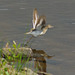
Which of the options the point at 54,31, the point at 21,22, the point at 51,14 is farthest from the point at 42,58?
the point at 51,14

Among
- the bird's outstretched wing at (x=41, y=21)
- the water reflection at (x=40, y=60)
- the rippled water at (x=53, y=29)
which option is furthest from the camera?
the rippled water at (x=53, y=29)

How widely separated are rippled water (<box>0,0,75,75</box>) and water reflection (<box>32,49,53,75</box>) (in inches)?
4.5

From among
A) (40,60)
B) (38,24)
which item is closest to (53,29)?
(38,24)

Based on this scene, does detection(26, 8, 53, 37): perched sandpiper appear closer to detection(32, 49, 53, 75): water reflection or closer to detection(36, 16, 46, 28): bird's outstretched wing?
detection(36, 16, 46, 28): bird's outstretched wing

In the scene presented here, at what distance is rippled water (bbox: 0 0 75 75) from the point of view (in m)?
8.31

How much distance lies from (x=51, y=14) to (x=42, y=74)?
5785 millimetres

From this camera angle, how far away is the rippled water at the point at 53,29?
8.31 metres

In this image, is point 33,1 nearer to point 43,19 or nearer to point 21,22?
point 21,22

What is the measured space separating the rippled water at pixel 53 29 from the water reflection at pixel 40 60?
0.37ft

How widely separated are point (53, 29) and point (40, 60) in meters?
2.79

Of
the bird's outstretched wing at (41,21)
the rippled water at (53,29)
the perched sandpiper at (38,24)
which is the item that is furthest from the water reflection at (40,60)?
the bird's outstretched wing at (41,21)

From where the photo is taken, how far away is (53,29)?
1098 centimetres

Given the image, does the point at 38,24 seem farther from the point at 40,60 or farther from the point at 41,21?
the point at 40,60

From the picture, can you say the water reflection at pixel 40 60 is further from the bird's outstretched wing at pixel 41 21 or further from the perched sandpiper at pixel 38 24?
the bird's outstretched wing at pixel 41 21
